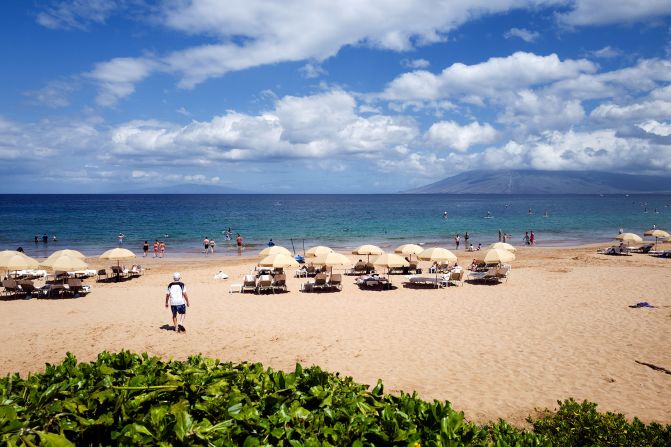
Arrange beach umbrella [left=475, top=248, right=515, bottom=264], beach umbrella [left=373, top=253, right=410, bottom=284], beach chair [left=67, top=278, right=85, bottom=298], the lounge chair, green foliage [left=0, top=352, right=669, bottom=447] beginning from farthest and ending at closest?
beach umbrella [left=475, top=248, right=515, bottom=264], beach umbrella [left=373, top=253, right=410, bottom=284], beach chair [left=67, top=278, right=85, bottom=298], the lounge chair, green foliage [left=0, top=352, right=669, bottom=447]

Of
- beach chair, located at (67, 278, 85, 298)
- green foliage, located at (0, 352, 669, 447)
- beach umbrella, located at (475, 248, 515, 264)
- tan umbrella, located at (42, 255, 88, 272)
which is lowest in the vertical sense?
beach chair, located at (67, 278, 85, 298)

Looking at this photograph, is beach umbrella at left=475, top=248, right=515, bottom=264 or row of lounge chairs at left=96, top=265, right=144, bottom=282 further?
row of lounge chairs at left=96, top=265, right=144, bottom=282

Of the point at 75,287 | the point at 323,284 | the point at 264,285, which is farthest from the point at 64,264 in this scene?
Result: the point at 323,284

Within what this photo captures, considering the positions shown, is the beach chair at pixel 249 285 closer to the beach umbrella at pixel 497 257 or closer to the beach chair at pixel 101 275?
the beach chair at pixel 101 275

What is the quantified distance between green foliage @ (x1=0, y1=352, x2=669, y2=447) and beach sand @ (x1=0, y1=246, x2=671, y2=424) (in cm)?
525

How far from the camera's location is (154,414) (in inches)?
84.9

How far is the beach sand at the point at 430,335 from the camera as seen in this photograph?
27.9 ft

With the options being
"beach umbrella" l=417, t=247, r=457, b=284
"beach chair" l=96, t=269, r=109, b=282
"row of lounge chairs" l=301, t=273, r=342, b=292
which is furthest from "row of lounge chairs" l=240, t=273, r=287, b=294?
"beach chair" l=96, t=269, r=109, b=282

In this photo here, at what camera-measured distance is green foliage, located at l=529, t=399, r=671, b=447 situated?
15.4ft

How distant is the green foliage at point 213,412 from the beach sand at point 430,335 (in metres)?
5.25

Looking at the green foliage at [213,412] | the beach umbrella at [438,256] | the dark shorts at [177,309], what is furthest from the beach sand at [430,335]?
the green foliage at [213,412]

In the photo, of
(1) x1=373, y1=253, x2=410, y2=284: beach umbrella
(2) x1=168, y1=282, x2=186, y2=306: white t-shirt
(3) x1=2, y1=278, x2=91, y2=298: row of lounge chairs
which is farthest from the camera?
(1) x1=373, y1=253, x2=410, y2=284: beach umbrella

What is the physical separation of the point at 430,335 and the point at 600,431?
22.9 feet

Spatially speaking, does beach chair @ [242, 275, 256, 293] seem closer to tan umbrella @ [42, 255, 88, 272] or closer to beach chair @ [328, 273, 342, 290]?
beach chair @ [328, 273, 342, 290]
